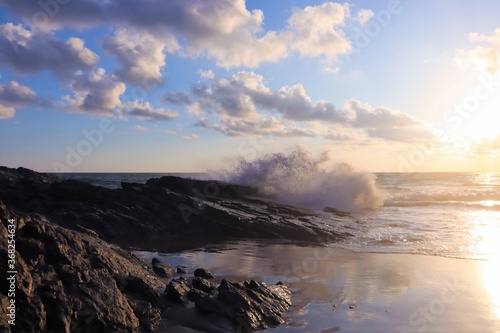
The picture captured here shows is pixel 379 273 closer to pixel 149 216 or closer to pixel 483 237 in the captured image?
pixel 483 237

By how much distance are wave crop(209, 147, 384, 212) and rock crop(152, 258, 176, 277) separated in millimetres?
13923

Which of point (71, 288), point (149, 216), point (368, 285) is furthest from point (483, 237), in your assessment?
point (71, 288)

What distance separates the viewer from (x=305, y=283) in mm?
7504

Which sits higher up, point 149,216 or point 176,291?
point 149,216

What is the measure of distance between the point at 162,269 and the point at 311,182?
17380 mm

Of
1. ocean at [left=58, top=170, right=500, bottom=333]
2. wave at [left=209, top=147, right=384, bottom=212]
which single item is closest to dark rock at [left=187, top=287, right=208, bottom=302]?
ocean at [left=58, top=170, right=500, bottom=333]

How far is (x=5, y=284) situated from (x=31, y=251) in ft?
2.43

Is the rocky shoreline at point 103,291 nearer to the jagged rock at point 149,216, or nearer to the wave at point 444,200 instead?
the jagged rock at point 149,216

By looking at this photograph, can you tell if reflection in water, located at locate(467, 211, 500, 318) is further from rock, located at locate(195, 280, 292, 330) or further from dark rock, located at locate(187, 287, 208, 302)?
dark rock, located at locate(187, 287, 208, 302)

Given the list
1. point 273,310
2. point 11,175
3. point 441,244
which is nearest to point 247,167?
point 11,175

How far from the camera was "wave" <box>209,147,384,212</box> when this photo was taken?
22688 mm

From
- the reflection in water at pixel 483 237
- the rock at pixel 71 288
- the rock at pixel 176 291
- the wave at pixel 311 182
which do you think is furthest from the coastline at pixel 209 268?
the wave at pixel 311 182

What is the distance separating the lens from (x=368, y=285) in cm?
734

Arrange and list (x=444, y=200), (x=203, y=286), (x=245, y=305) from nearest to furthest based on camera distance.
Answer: (x=245, y=305) < (x=203, y=286) < (x=444, y=200)
